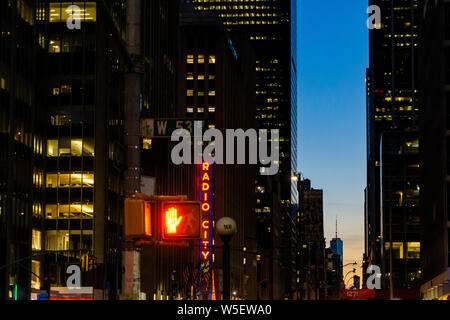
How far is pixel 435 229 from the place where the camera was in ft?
341

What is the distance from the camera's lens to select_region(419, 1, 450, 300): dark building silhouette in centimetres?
9206

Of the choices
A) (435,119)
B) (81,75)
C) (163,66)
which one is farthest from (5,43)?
(163,66)

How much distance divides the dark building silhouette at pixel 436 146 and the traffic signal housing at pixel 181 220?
81.7 m

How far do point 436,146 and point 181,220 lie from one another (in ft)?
306

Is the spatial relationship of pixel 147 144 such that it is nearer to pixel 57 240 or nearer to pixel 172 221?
pixel 57 240

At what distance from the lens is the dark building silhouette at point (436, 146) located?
92.1m

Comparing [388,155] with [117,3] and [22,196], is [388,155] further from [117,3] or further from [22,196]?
[22,196]

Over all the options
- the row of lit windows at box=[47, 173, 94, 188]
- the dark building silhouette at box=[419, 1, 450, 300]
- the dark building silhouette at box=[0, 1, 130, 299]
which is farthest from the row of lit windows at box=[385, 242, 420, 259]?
the row of lit windows at box=[47, 173, 94, 188]

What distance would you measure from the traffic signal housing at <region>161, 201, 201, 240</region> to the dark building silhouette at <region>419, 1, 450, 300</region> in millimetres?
81744

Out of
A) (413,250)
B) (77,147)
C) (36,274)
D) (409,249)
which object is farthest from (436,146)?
(413,250)

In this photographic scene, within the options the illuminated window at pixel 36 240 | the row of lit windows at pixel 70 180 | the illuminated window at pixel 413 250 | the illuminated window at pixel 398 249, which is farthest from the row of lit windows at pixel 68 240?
the illuminated window at pixel 413 250

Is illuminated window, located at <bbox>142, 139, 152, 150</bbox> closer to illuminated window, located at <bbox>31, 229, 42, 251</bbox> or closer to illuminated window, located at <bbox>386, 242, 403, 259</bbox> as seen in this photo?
illuminated window, located at <bbox>31, 229, 42, 251</bbox>

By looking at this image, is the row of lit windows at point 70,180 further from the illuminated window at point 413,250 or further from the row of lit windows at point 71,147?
the illuminated window at point 413,250

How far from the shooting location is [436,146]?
10094cm
